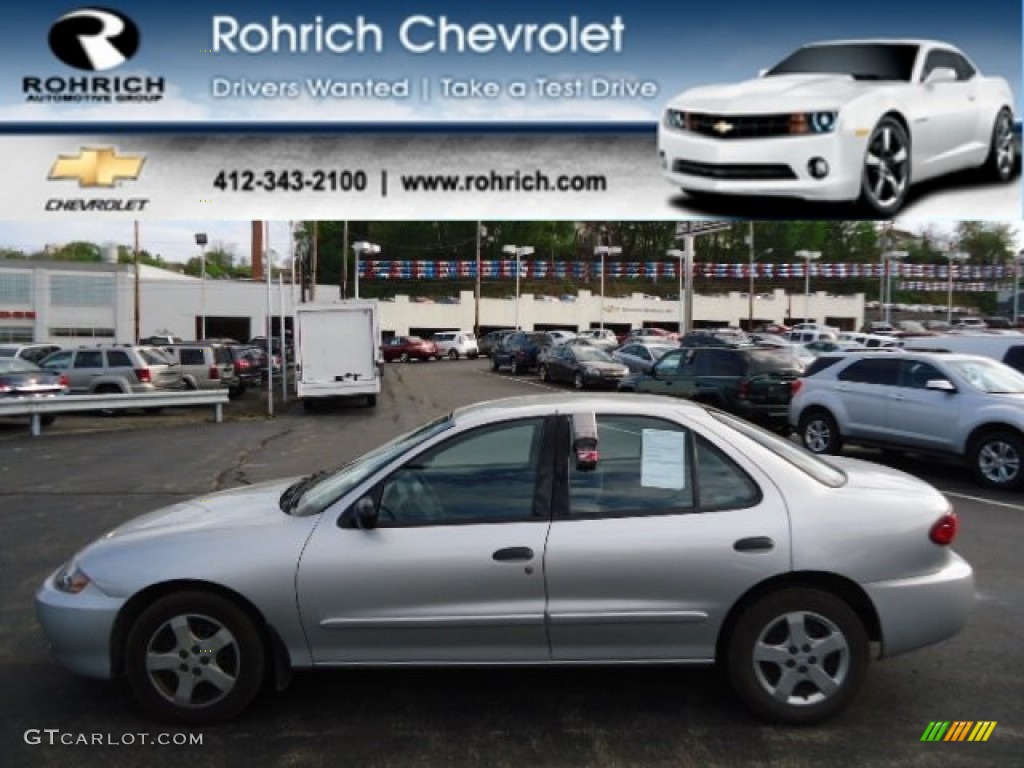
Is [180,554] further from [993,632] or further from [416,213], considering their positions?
[416,213]

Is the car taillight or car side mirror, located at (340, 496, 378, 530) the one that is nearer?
car side mirror, located at (340, 496, 378, 530)

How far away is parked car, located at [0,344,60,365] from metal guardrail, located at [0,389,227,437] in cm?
947

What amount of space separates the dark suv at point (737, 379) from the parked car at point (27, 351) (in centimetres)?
1889

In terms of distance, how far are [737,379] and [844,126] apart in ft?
19.2

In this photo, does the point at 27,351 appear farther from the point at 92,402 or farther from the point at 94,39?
the point at 94,39

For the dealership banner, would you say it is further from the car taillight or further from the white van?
the car taillight

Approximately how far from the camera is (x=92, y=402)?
54.7ft

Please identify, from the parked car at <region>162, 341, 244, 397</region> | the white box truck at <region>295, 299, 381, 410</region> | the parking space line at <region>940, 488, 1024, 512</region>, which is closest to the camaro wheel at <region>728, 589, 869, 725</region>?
the parking space line at <region>940, 488, 1024, 512</region>

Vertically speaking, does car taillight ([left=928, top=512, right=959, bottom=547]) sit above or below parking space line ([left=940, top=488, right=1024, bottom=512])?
above

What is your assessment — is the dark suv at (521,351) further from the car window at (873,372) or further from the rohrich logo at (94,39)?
the car window at (873,372)

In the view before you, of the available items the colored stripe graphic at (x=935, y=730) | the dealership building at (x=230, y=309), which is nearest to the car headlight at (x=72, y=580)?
the colored stripe graphic at (x=935, y=730)

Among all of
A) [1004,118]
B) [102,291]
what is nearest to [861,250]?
[102,291]

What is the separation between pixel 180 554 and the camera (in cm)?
385

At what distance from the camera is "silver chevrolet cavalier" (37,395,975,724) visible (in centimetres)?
379
